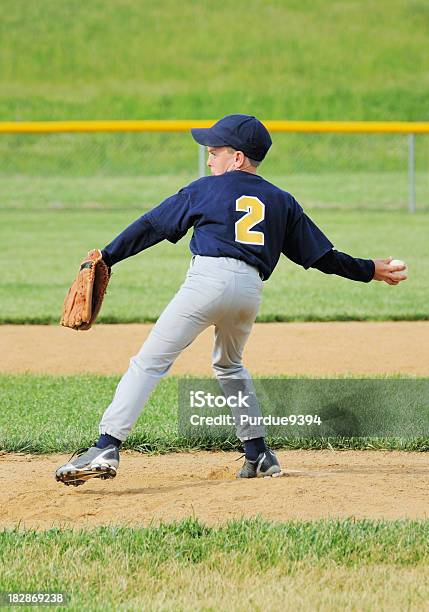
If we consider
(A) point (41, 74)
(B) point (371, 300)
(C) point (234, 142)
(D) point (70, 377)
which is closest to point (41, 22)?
(A) point (41, 74)

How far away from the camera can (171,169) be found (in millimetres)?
26562

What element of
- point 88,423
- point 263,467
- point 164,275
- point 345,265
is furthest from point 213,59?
point 263,467

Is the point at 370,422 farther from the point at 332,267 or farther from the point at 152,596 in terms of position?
the point at 152,596

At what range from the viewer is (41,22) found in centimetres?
3878

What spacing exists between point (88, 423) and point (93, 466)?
5.44 ft

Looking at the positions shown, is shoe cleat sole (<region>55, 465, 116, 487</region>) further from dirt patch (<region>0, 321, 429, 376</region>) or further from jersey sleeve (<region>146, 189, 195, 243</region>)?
dirt patch (<region>0, 321, 429, 376</region>)

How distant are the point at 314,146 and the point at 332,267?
81.1 ft

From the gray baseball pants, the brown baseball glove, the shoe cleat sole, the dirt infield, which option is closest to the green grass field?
the dirt infield

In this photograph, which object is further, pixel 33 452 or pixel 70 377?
pixel 70 377

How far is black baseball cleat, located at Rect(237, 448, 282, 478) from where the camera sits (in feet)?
15.8

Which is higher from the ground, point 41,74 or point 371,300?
point 41,74

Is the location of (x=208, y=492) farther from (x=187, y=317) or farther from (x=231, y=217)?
(x=231, y=217)

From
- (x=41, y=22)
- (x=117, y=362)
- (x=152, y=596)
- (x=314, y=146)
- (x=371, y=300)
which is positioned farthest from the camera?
(x=41, y=22)

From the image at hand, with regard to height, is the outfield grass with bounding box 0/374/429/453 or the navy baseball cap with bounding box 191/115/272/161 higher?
the navy baseball cap with bounding box 191/115/272/161
